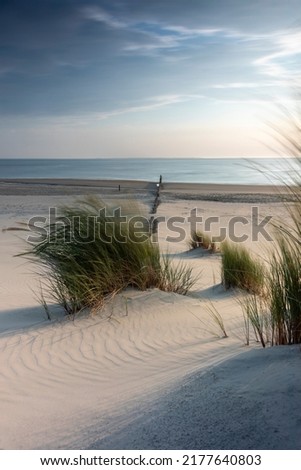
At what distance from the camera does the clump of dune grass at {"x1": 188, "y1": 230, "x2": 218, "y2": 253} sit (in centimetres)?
1072

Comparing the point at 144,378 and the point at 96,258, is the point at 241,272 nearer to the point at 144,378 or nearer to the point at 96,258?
the point at 96,258

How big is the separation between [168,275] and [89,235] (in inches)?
45.4

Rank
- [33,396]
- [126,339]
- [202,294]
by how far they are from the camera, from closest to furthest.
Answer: [33,396]
[126,339]
[202,294]

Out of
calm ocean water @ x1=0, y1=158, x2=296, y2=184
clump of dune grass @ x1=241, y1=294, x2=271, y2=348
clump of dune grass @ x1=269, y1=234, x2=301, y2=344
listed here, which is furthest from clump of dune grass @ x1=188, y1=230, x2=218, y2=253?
clump of dune grass @ x1=269, y1=234, x2=301, y2=344

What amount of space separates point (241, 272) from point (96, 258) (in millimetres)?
2097

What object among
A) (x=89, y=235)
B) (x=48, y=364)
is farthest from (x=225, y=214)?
(x=48, y=364)

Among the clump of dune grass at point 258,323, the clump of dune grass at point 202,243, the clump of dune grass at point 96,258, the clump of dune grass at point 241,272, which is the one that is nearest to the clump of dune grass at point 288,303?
the clump of dune grass at point 258,323

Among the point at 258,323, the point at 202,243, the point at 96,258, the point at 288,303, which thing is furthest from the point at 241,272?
the point at 202,243

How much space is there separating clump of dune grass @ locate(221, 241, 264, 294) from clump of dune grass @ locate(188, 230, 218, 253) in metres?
3.72

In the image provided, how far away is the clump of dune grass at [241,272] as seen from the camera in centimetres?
631

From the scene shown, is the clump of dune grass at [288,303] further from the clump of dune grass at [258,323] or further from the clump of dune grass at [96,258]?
the clump of dune grass at [96,258]

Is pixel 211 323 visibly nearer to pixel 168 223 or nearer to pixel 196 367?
pixel 196 367

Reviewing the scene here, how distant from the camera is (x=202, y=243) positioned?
11.0 meters

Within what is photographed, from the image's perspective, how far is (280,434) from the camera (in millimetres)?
2428
